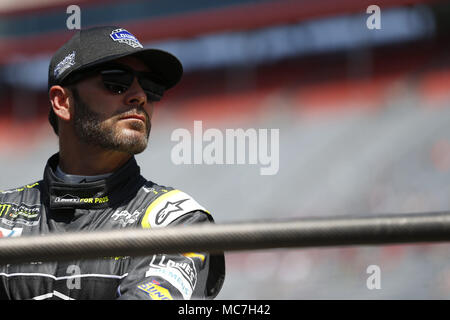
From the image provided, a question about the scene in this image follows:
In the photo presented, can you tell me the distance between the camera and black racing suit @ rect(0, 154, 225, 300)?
1.61m

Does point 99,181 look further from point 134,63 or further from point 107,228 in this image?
point 134,63

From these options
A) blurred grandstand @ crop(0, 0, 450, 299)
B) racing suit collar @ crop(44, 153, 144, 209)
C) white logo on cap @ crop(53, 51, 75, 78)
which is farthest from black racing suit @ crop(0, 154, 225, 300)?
blurred grandstand @ crop(0, 0, 450, 299)

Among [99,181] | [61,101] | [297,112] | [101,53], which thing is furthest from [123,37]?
[297,112]

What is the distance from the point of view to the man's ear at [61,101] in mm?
2109

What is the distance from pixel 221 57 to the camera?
46.3 feet

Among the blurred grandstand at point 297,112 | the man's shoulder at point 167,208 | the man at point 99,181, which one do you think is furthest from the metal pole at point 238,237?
the blurred grandstand at point 297,112

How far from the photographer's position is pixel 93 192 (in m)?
1.91

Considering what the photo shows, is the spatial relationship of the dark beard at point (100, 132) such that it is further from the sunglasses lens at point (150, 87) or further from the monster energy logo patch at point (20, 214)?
the monster energy logo patch at point (20, 214)

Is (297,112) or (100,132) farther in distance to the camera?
(297,112)

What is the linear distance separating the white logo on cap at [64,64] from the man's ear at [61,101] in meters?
0.05

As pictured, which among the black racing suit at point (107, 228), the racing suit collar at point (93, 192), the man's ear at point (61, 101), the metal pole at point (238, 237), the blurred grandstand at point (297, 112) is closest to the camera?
the metal pole at point (238, 237)

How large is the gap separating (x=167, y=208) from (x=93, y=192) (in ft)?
0.80

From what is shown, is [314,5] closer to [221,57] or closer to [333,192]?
[221,57]
